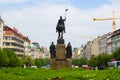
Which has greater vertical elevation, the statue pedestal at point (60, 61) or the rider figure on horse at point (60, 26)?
the rider figure on horse at point (60, 26)

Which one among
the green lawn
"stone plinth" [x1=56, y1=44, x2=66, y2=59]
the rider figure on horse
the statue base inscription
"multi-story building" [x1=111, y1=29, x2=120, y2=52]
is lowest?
the green lawn

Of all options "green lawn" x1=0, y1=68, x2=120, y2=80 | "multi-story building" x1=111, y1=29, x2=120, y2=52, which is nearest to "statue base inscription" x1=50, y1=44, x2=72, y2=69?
→ "green lawn" x1=0, y1=68, x2=120, y2=80

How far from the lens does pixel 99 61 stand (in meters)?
129

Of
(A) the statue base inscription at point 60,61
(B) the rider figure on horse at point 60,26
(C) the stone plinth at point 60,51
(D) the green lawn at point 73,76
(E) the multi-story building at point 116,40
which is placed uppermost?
(E) the multi-story building at point 116,40

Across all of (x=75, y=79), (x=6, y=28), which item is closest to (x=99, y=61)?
(x=6, y=28)

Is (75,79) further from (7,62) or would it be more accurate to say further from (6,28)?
(6,28)

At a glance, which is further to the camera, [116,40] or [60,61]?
[116,40]

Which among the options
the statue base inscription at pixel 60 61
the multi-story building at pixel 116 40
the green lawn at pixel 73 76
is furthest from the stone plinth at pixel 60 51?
the multi-story building at pixel 116 40

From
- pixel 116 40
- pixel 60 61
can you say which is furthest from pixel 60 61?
pixel 116 40

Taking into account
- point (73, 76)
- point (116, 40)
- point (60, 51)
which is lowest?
point (73, 76)

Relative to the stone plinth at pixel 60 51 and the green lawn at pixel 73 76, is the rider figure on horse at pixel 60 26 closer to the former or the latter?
the stone plinth at pixel 60 51

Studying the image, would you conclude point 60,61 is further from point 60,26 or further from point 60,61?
point 60,26

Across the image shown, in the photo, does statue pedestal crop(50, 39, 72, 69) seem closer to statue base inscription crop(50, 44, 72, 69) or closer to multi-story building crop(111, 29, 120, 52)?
statue base inscription crop(50, 44, 72, 69)

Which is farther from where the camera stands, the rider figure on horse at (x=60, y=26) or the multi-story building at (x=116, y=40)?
the multi-story building at (x=116, y=40)
